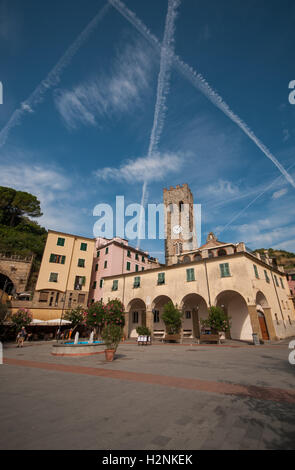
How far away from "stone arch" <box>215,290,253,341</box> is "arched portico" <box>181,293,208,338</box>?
237 centimetres

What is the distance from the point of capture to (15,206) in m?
44.6

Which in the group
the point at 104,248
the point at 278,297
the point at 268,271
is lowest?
the point at 278,297

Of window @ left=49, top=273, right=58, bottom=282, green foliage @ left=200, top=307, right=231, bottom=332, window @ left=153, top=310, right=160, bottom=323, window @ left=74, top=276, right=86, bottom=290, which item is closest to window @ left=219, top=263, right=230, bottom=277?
green foliage @ left=200, top=307, right=231, bottom=332

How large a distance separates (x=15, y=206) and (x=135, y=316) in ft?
112

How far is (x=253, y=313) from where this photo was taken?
18.7 metres

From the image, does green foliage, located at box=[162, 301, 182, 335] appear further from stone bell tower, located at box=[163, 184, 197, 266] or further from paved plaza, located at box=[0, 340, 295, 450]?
stone bell tower, located at box=[163, 184, 197, 266]

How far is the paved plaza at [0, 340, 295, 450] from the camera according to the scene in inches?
116

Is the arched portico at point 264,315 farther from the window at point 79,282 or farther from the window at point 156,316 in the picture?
the window at point 79,282

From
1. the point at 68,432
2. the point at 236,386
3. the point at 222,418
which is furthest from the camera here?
the point at 236,386

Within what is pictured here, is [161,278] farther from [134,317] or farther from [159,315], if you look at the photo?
[134,317]

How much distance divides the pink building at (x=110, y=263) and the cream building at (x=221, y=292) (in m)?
4.13

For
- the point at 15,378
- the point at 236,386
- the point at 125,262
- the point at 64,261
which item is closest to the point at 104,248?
the point at 125,262
